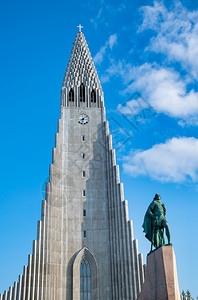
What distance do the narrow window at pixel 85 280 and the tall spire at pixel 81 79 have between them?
18957 mm

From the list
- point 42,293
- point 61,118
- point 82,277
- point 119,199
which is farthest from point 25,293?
point 61,118

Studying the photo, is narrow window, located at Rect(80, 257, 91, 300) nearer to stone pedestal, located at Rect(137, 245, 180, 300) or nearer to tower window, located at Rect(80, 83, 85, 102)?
stone pedestal, located at Rect(137, 245, 180, 300)

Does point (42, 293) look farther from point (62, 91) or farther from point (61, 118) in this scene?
point (62, 91)

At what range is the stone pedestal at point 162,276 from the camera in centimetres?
1681

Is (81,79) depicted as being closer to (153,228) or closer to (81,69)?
(81,69)

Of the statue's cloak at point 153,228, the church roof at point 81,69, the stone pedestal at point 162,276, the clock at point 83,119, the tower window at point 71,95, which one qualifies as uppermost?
the church roof at point 81,69

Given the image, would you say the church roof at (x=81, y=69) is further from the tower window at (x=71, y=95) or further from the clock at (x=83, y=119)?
the clock at (x=83, y=119)

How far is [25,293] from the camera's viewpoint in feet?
93.8

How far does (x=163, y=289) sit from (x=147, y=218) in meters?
4.52

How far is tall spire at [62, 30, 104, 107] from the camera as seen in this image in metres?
41.5

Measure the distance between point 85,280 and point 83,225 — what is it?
530 cm

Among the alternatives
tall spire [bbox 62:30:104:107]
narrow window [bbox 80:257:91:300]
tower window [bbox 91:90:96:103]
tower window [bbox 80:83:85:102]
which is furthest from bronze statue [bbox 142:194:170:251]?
tower window [bbox 80:83:85:102]

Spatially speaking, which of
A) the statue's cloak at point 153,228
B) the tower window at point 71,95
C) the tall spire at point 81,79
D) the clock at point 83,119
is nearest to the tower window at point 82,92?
the tall spire at point 81,79

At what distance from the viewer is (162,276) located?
1734 centimetres
